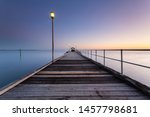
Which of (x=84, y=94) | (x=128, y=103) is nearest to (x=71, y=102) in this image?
(x=84, y=94)

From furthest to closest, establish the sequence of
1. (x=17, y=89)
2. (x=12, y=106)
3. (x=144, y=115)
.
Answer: (x=17, y=89), (x=12, y=106), (x=144, y=115)

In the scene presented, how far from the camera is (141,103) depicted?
7.27ft

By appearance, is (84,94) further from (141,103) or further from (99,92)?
(141,103)

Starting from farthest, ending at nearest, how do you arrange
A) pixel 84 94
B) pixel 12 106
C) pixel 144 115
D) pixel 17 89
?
pixel 17 89 → pixel 84 94 → pixel 12 106 → pixel 144 115

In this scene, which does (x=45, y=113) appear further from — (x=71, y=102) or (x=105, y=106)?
(x=105, y=106)

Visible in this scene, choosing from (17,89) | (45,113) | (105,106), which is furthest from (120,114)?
(17,89)

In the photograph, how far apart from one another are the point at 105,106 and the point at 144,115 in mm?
518

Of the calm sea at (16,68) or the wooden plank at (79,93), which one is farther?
the calm sea at (16,68)

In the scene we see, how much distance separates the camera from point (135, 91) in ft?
8.90

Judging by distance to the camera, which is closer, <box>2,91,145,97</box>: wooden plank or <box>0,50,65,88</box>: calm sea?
<box>2,91,145,97</box>: wooden plank

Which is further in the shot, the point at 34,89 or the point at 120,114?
the point at 34,89

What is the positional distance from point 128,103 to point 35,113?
4.43 ft

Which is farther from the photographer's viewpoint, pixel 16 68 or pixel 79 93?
pixel 16 68

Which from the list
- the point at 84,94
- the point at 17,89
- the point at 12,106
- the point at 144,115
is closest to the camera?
the point at 144,115
